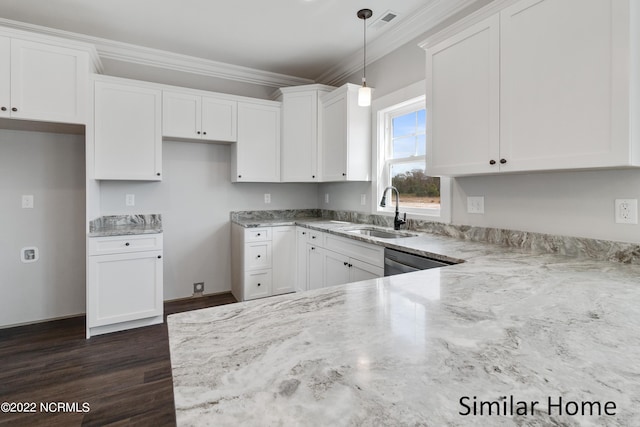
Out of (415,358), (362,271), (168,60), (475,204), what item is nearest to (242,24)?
(168,60)

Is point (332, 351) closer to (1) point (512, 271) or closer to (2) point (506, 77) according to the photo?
(1) point (512, 271)

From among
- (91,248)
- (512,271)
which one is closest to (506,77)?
(512,271)

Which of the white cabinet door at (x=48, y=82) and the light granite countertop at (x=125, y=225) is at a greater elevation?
the white cabinet door at (x=48, y=82)

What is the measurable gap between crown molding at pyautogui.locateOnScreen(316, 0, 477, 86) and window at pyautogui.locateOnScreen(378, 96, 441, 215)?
0.58 metres

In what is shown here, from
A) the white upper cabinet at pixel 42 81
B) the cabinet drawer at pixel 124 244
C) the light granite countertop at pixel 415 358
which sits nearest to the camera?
the light granite countertop at pixel 415 358

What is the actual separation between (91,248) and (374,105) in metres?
2.88

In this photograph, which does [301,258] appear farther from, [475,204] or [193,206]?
[475,204]

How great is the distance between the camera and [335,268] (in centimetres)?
286

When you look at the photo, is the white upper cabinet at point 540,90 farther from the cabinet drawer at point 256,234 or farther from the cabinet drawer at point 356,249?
the cabinet drawer at point 256,234

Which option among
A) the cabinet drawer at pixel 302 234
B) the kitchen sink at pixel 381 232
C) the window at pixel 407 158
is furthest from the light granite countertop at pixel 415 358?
the cabinet drawer at pixel 302 234

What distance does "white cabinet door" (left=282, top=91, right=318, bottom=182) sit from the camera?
12.1ft

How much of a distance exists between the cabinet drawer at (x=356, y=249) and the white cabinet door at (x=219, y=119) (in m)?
1.60

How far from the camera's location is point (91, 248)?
2680 millimetres

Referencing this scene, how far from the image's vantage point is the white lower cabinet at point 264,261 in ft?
11.1
